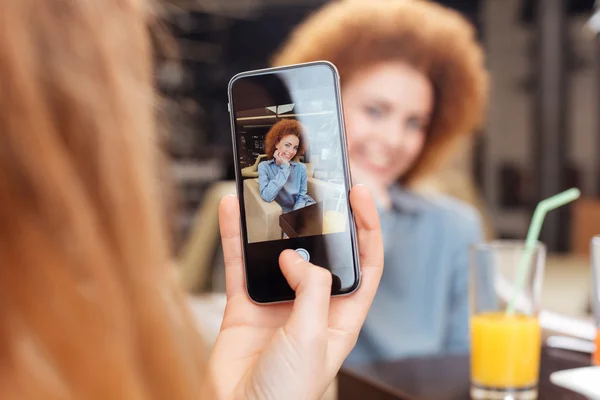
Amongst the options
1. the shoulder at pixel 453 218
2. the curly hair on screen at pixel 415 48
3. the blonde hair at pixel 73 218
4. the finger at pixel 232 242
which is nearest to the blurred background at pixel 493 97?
the shoulder at pixel 453 218

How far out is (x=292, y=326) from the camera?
0.53m

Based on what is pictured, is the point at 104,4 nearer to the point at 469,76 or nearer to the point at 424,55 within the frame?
the point at 424,55

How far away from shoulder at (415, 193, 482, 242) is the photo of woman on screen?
115 cm

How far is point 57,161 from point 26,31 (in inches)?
2.3

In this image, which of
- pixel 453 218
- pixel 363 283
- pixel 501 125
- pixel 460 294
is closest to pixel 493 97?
pixel 501 125

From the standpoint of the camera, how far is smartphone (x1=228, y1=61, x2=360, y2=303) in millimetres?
567

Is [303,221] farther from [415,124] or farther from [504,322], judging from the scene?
[415,124]

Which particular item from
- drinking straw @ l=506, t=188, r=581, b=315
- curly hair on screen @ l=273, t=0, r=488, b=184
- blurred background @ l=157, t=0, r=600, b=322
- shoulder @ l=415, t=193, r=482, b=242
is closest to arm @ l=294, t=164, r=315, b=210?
drinking straw @ l=506, t=188, r=581, b=315

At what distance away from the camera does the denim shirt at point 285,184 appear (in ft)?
1.85

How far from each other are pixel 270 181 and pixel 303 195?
3 cm

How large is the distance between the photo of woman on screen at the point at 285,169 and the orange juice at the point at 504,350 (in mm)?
394

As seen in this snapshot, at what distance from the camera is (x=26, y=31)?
0.96ft

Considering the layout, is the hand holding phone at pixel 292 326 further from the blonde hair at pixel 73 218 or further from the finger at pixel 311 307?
the blonde hair at pixel 73 218

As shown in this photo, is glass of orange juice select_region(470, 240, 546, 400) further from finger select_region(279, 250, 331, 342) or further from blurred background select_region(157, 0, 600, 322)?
blurred background select_region(157, 0, 600, 322)
